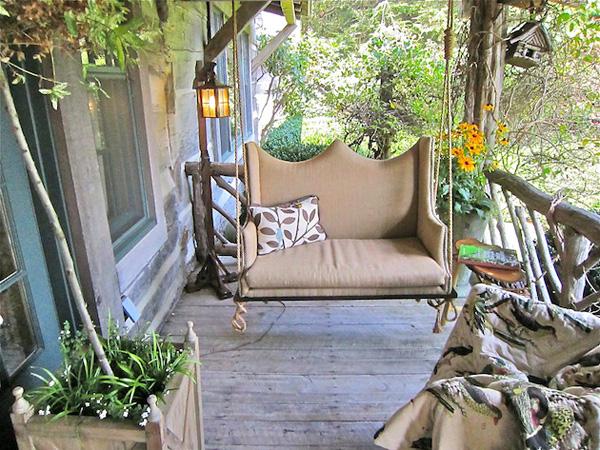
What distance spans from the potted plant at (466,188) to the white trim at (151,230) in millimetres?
1765

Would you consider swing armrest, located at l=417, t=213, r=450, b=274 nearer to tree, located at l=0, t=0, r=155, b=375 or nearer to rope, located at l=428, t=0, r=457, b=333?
rope, located at l=428, t=0, r=457, b=333

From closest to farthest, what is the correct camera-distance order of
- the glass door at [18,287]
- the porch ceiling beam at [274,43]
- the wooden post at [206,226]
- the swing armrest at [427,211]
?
1. the glass door at [18,287]
2. the swing armrest at [427,211]
3. the wooden post at [206,226]
4. the porch ceiling beam at [274,43]

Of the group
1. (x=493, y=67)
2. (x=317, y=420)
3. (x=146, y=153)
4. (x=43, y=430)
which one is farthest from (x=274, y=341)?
(x=493, y=67)

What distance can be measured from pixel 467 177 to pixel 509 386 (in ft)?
6.78

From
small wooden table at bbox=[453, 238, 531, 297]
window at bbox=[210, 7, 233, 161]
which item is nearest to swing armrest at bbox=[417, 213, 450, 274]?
small wooden table at bbox=[453, 238, 531, 297]

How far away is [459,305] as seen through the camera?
2969 millimetres

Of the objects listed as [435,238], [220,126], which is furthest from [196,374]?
[220,126]

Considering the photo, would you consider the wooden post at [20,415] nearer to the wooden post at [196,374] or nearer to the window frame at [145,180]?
the wooden post at [196,374]

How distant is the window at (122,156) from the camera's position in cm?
208

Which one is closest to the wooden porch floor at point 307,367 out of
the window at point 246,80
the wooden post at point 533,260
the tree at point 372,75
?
the wooden post at point 533,260

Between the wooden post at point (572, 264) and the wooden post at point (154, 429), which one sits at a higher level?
the wooden post at point (154, 429)

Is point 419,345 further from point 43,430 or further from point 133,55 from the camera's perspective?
point 133,55

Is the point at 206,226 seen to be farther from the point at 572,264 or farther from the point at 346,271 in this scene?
the point at 572,264

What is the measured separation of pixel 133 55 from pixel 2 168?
1163 mm
